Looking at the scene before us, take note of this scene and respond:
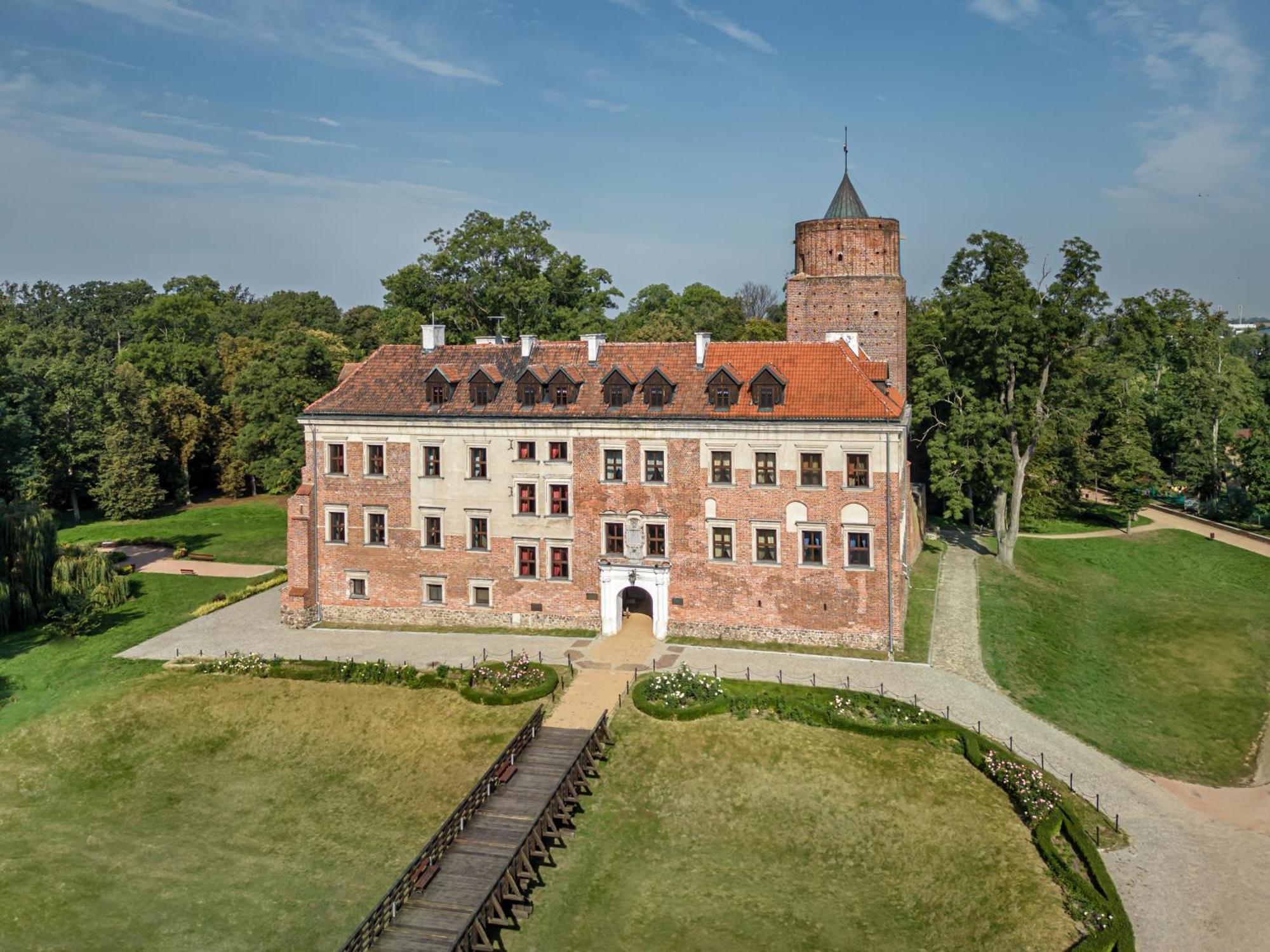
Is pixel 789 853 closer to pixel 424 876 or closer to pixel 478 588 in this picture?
pixel 424 876

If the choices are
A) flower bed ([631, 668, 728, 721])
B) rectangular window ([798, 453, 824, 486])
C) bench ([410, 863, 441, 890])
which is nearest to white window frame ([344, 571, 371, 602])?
flower bed ([631, 668, 728, 721])

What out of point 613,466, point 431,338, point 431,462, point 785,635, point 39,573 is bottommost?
point 785,635

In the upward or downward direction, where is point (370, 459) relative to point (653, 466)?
upward

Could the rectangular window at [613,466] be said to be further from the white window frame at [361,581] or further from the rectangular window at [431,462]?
the white window frame at [361,581]

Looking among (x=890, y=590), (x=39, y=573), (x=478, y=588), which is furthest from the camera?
(x=39, y=573)

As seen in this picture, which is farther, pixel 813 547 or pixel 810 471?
pixel 813 547

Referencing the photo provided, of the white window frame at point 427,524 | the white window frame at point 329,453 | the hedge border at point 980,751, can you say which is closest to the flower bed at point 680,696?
→ the hedge border at point 980,751

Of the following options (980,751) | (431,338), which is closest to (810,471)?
(980,751)

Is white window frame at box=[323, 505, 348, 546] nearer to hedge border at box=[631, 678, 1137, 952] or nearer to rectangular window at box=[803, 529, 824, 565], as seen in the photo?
hedge border at box=[631, 678, 1137, 952]
